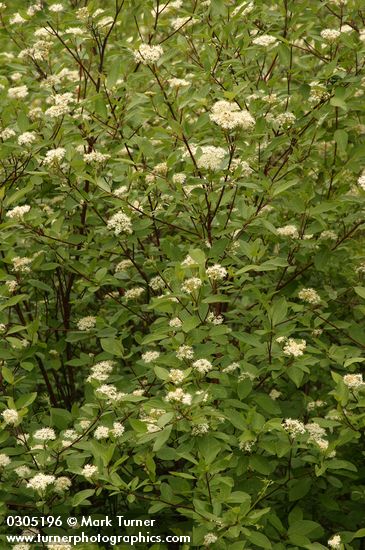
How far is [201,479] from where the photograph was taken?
296 cm

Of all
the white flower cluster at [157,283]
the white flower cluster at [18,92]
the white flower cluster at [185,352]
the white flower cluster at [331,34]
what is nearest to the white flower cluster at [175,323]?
the white flower cluster at [185,352]

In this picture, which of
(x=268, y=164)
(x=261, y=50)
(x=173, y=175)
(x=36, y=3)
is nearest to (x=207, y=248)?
(x=173, y=175)

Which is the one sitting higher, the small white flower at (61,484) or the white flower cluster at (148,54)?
the white flower cluster at (148,54)

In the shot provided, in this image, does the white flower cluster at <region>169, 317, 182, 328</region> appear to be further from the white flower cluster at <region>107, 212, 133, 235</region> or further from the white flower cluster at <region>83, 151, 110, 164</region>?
the white flower cluster at <region>83, 151, 110, 164</region>

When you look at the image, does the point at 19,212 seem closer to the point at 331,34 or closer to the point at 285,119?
the point at 285,119

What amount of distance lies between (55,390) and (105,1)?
133 inches

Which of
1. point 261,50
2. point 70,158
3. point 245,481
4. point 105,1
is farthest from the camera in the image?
point 105,1

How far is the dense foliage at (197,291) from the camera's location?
314 centimetres

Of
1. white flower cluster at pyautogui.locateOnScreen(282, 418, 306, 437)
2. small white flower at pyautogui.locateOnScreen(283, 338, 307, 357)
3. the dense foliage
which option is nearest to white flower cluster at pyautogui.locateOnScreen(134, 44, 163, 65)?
the dense foliage

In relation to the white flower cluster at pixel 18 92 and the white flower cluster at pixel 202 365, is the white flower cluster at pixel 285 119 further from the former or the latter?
the white flower cluster at pixel 18 92

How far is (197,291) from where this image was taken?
3.21 meters

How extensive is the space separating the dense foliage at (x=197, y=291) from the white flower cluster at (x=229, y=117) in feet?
0.04

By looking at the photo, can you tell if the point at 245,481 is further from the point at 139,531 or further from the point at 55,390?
the point at 55,390

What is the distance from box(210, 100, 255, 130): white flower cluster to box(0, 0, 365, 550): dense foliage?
0.04 feet
